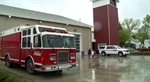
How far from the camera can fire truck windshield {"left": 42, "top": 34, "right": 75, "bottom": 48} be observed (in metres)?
8.80

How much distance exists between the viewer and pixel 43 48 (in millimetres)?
8648

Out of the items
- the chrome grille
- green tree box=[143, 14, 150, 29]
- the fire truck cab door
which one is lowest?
the chrome grille

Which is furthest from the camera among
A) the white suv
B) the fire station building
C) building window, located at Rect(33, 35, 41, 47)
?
the white suv

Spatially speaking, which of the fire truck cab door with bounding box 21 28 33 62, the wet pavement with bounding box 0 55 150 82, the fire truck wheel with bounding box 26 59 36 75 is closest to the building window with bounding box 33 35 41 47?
the fire truck cab door with bounding box 21 28 33 62

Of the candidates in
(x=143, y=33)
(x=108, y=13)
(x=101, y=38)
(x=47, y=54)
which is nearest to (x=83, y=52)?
(x=101, y=38)

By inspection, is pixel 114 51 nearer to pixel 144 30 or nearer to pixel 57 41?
pixel 57 41

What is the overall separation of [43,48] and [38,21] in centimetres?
1543

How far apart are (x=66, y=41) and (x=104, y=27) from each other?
25.6m

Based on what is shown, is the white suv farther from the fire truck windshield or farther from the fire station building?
the fire truck windshield

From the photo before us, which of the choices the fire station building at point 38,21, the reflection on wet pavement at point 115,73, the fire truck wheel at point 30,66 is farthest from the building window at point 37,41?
the fire station building at point 38,21

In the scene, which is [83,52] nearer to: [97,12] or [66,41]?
[97,12]

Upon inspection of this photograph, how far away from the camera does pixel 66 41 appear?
388 inches

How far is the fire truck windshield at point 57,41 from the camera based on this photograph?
28.9 feet

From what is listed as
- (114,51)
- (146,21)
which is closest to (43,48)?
(114,51)
